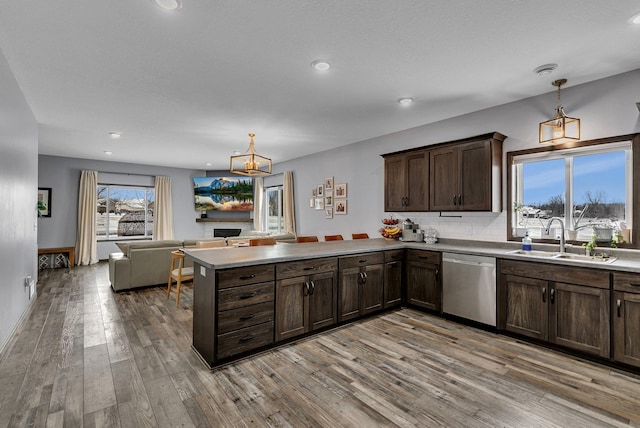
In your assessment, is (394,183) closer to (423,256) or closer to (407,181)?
(407,181)

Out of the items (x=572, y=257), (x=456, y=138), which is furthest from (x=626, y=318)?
(x=456, y=138)

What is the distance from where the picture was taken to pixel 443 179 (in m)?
4.21

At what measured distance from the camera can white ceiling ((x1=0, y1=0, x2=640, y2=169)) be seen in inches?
85.1

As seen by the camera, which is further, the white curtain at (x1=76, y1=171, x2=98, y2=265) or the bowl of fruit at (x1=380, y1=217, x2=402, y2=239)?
the white curtain at (x1=76, y1=171, x2=98, y2=265)

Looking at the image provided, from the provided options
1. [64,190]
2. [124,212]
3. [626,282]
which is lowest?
[626,282]

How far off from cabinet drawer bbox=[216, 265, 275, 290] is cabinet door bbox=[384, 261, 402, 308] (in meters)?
1.75

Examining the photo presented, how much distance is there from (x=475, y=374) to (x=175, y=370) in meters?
2.48

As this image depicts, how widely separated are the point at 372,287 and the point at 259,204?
5987 millimetres

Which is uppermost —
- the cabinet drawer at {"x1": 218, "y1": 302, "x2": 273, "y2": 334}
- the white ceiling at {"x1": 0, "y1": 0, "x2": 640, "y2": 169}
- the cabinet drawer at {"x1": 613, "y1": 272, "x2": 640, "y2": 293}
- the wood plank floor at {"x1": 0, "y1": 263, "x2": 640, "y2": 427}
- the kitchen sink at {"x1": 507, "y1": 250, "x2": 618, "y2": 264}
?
the white ceiling at {"x1": 0, "y1": 0, "x2": 640, "y2": 169}

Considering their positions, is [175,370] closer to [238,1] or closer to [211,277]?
[211,277]

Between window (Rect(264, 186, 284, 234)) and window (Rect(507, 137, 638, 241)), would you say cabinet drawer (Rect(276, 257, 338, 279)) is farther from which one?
window (Rect(264, 186, 284, 234))

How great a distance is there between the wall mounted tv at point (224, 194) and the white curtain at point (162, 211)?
827 millimetres

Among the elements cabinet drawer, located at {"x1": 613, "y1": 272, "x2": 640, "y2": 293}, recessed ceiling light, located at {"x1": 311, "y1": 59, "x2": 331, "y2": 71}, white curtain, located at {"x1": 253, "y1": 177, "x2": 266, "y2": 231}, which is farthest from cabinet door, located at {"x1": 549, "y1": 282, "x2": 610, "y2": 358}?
white curtain, located at {"x1": 253, "y1": 177, "x2": 266, "y2": 231}

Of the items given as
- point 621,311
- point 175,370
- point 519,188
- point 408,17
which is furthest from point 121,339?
point 519,188
